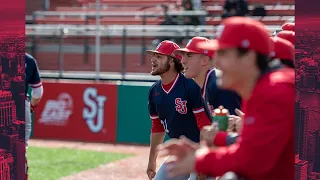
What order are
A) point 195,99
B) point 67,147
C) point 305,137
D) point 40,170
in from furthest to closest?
point 67,147 < point 40,170 < point 195,99 < point 305,137

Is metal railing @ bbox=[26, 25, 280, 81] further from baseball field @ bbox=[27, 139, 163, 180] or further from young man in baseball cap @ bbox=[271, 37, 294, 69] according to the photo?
young man in baseball cap @ bbox=[271, 37, 294, 69]

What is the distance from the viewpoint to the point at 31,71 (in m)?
8.44

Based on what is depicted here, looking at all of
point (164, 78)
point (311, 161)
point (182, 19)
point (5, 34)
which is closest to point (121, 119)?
point (182, 19)

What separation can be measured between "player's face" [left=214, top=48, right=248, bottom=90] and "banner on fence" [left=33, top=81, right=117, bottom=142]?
11.1 meters

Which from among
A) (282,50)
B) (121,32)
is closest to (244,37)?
(282,50)

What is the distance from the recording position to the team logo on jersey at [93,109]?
14.4m

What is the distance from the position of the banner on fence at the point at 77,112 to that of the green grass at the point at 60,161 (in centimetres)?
160

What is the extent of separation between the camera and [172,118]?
658 cm

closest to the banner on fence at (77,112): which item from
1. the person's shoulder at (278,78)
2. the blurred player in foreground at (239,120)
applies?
the blurred player in foreground at (239,120)

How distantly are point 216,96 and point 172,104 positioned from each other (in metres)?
0.81

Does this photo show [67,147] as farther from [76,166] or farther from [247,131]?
[247,131]

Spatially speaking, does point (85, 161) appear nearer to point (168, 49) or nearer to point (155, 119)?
point (155, 119)

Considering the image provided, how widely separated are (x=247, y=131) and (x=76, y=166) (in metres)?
7.89

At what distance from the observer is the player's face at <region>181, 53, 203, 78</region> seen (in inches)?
245
